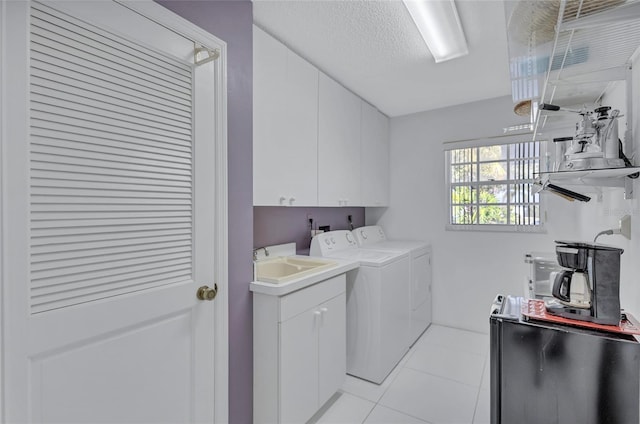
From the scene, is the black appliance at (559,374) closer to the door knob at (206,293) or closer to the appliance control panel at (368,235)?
the door knob at (206,293)

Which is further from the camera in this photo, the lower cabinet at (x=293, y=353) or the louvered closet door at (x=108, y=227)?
the lower cabinet at (x=293, y=353)

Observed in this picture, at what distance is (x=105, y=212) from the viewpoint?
1.11 m

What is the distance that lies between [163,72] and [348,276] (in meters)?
1.87

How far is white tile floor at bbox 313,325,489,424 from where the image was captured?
1985 millimetres

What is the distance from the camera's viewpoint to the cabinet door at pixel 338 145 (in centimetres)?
248

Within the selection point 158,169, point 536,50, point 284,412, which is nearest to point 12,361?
point 158,169

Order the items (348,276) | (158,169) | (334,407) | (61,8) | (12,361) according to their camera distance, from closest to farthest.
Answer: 1. (12,361)
2. (61,8)
3. (158,169)
4. (334,407)
5. (348,276)

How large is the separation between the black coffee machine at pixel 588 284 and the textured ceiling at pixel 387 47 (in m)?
1.41

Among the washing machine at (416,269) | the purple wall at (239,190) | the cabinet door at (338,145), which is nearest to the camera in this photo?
the purple wall at (239,190)

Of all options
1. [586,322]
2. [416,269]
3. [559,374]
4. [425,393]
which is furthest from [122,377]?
[416,269]

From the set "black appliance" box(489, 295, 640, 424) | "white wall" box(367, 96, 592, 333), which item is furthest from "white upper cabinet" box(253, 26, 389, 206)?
"black appliance" box(489, 295, 640, 424)

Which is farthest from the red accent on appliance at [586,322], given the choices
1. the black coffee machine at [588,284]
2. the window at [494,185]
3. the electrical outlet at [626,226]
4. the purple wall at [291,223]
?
the window at [494,185]

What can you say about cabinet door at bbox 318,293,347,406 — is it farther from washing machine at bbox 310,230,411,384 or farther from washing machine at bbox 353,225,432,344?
washing machine at bbox 353,225,432,344

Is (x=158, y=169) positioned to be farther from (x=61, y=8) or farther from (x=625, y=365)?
(x=625, y=365)
